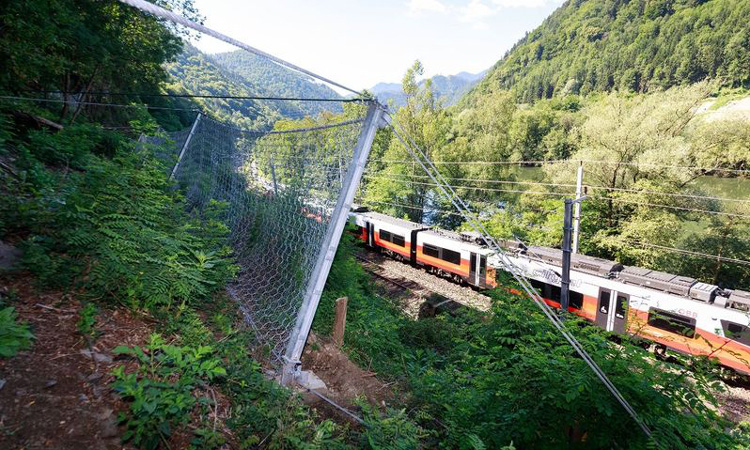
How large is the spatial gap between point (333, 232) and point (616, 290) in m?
9.83

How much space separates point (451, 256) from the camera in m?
14.0

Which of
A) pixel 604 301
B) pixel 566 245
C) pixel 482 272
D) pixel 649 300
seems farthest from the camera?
pixel 482 272

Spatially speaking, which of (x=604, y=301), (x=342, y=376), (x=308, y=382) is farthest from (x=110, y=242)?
(x=604, y=301)

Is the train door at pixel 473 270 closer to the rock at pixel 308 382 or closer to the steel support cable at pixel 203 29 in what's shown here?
the rock at pixel 308 382

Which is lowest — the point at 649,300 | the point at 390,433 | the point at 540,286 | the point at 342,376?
the point at 540,286

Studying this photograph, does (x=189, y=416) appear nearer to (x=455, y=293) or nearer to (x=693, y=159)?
(x=455, y=293)

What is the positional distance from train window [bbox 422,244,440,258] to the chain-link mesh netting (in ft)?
34.4

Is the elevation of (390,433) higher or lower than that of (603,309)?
higher

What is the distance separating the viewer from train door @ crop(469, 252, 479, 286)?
13.1 m

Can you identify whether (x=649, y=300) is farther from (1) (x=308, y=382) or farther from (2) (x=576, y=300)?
(1) (x=308, y=382)

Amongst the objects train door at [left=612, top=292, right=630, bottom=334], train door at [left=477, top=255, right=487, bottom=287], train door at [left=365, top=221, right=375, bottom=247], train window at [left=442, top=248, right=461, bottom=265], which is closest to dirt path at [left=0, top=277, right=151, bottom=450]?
train door at [left=612, top=292, right=630, bottom=334]

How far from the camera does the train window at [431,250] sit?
14.5 m

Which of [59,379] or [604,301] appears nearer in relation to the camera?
[59,379]

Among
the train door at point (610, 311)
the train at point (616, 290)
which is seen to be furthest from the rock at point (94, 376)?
the train door at point (610, 311)
